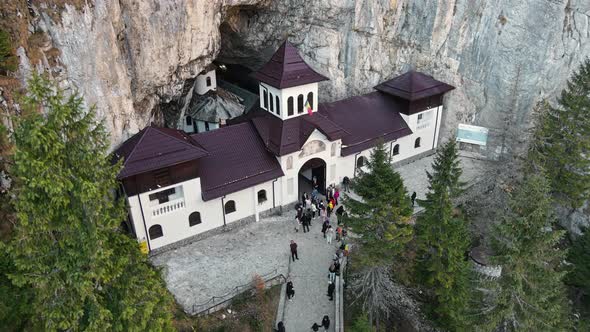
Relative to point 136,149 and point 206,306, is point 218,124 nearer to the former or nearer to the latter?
point 136,149

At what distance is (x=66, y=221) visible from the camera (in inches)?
439

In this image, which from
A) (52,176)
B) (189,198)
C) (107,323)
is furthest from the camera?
(189,198)

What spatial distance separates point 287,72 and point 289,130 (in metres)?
3.57

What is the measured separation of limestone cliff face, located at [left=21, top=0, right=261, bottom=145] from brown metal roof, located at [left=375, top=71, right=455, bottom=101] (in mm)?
12387

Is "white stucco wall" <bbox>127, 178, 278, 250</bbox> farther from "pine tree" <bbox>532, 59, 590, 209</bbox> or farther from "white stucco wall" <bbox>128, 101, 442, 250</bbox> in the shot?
"pine tree" <bbox>532, 59, 590, 209</bbox>

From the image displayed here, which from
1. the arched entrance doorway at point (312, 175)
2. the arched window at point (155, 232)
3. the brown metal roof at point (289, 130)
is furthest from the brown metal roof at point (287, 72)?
the arched window at point (155, 232)

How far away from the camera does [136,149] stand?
70.9 feet

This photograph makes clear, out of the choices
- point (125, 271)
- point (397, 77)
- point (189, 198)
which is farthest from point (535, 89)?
point (125, 271)

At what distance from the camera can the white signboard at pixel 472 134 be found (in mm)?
35531

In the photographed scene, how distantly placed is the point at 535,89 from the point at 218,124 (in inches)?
1022

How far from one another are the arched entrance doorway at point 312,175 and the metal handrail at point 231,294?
25.1 ft

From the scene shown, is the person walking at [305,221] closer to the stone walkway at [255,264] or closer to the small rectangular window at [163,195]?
the stone walkway at [255,264]

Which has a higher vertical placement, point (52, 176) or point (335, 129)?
point (52, 176)

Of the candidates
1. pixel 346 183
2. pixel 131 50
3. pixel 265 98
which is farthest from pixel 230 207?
pixel 131 50
